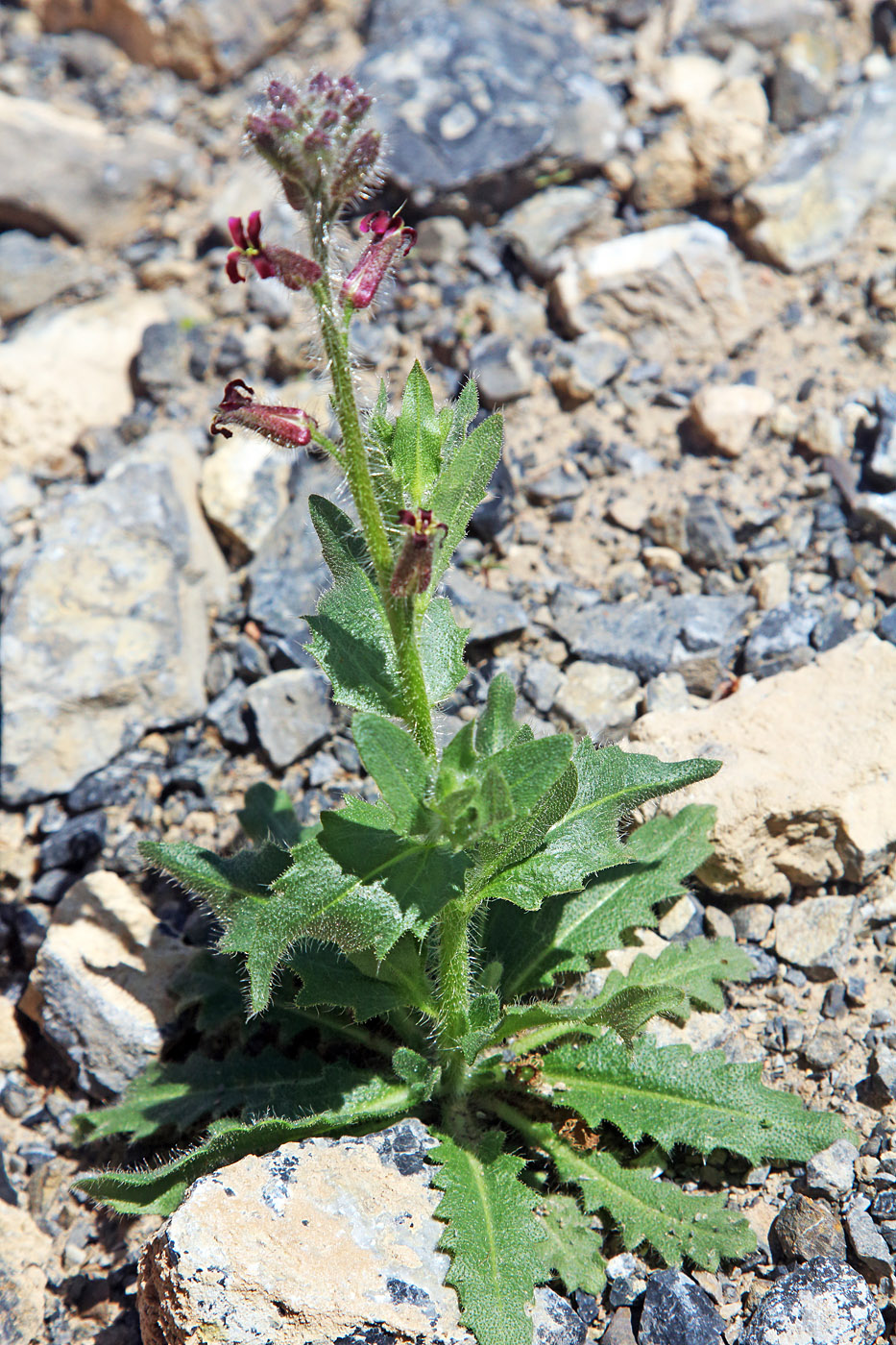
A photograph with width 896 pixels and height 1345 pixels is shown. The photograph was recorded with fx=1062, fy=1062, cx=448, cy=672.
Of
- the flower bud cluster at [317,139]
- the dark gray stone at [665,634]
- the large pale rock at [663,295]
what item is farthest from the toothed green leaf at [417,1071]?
the large pale rock at [663,295]

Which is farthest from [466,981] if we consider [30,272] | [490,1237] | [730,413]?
[30,272]

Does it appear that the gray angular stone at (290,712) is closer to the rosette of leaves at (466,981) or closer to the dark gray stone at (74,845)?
the rosette of leaves at (466,981)

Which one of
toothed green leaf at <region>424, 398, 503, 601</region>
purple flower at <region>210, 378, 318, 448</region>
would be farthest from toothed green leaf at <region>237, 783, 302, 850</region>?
purple flower at <region>210, 378, 318, 448</region>

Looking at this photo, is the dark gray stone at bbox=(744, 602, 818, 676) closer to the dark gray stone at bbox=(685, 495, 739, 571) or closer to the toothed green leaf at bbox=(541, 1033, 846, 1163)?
the dark gray stone at bbox=(685, 495, 739, 571)

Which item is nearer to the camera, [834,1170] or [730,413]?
[834,1170]

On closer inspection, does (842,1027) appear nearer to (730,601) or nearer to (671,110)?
(730,601)

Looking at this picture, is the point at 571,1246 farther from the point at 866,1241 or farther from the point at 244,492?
the point at 244,492
